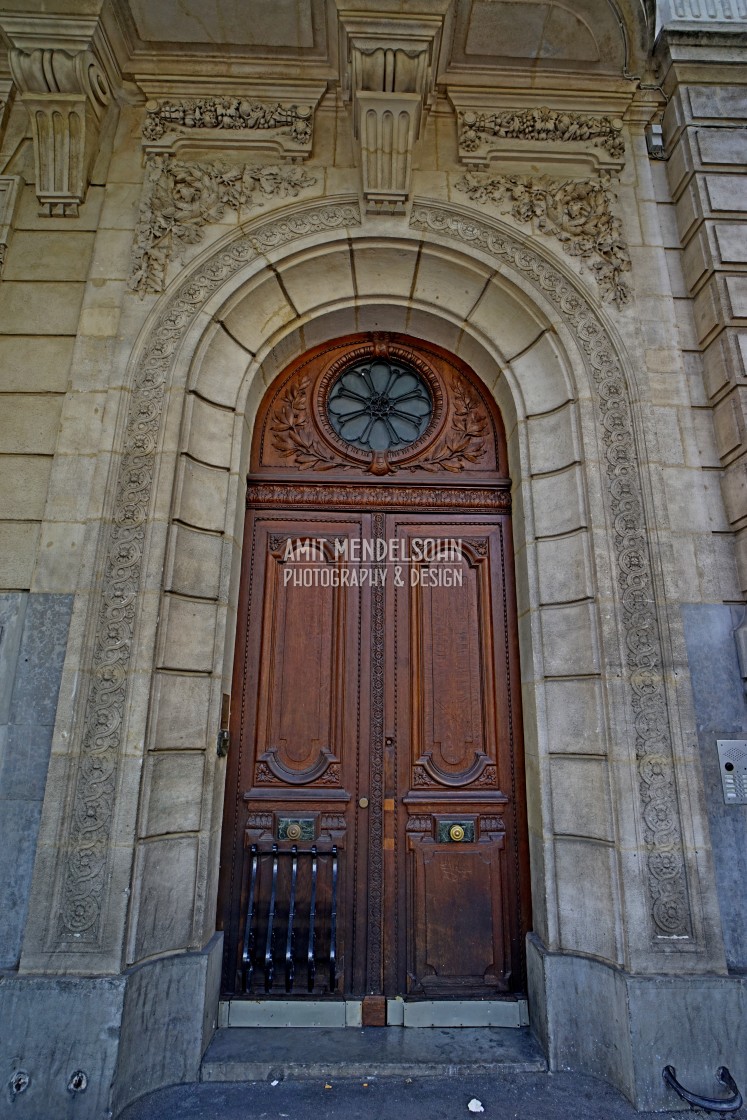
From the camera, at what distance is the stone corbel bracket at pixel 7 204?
4.46 meters

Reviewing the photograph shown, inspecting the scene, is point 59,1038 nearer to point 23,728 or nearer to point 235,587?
point 23,728

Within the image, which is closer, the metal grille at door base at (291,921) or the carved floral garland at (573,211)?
the metal grille at door base at (291,921)

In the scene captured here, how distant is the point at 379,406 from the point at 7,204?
10.5ft

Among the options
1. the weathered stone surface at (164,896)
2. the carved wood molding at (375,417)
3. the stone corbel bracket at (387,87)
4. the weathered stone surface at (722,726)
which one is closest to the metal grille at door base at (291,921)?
the weathered stone surface at (164,896)

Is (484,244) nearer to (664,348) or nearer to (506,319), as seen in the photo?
(506,319)

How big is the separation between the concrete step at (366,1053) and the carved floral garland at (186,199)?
16.8 feet

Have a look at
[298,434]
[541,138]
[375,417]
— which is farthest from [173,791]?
[541,138]

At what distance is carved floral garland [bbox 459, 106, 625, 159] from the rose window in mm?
1861

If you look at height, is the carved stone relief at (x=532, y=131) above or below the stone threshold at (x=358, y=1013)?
above

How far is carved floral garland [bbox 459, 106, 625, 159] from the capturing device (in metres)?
4.82

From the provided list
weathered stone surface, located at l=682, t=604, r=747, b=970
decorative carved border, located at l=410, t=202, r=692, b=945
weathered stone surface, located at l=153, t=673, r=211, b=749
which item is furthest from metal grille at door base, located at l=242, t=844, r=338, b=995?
weathered stone surface, located at l=682, t=604, r=747, b=970

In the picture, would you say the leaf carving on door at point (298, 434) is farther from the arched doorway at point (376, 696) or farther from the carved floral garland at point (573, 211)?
the carved floral garland at point (573, 211)

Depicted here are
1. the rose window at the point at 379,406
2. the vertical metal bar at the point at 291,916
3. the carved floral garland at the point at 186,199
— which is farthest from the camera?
the rose window at the point at 379,406

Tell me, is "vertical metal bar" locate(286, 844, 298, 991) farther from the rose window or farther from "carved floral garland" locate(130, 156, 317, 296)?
"carved floral garland" locate(130, 156, 317, 296)
